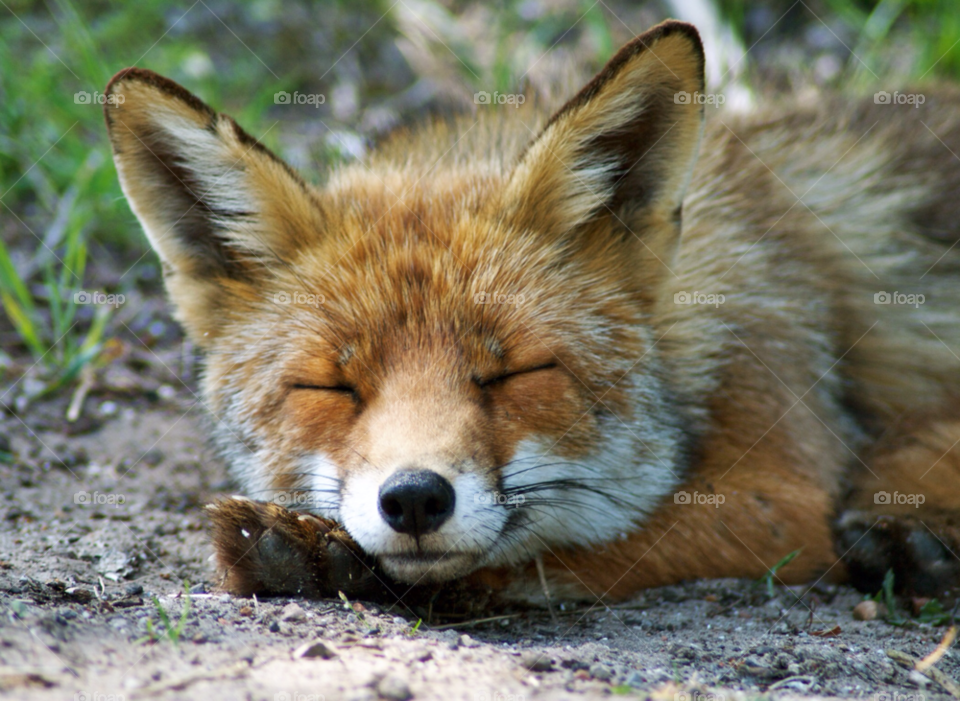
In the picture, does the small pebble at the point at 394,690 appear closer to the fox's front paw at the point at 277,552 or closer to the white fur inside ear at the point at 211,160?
the fox's front paw at the point at 277,552

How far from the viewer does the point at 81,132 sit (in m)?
7.13

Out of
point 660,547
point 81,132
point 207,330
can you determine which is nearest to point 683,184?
point 660,547

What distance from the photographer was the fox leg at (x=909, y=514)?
13.1 ft

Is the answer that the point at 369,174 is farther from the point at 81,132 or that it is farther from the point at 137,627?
the point at 81,132

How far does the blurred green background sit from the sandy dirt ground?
1.46 m

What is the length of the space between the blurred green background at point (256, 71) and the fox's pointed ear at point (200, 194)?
1.13 meters

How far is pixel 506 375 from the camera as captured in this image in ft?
12.0

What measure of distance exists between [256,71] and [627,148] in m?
5.57

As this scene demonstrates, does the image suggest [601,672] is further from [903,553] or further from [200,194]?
[200,194]

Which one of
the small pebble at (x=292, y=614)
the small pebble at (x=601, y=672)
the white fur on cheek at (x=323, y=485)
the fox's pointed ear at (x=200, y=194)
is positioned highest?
the fox's pointed ear at (x=200, y=194)

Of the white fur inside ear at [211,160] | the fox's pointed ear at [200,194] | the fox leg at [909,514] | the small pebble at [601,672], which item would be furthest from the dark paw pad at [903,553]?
the white fur inside ear at [211,160]

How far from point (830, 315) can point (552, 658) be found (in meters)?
2.90

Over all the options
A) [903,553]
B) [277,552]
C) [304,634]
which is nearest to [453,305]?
[277,552]

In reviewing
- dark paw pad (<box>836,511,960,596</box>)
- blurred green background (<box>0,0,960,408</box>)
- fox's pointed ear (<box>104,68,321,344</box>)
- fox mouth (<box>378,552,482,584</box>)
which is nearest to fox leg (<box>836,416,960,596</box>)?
dark paw pad (<box>836,511,960,596</box>)
